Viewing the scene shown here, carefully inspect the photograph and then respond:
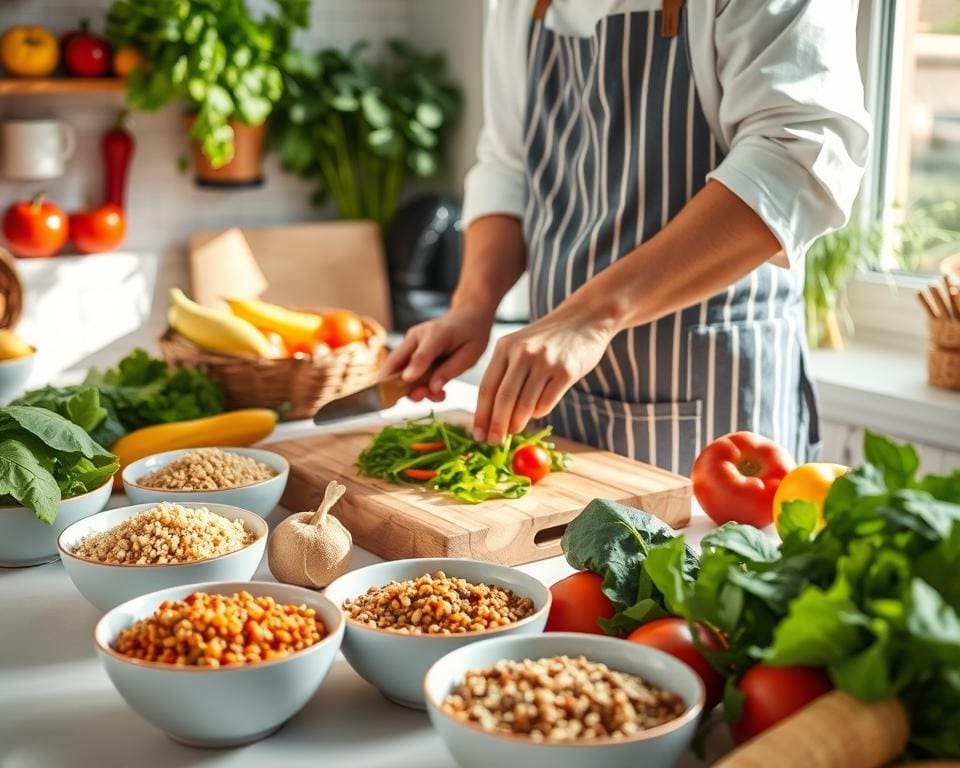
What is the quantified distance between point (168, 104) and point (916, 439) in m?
2.14

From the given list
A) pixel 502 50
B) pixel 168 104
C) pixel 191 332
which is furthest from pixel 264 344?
pixel 168 104

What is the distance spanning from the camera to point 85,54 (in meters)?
2.97

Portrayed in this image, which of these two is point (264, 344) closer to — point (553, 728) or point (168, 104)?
point (553, 728)

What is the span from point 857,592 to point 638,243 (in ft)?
3.49

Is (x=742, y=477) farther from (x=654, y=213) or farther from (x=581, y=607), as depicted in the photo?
(x=654, y=213)

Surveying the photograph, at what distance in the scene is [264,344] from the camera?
194 cm

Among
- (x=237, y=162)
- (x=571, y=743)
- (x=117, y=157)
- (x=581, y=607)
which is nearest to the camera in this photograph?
(x=571, y=743)

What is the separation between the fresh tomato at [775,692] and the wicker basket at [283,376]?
1.19 m

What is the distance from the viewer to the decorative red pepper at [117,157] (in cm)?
311

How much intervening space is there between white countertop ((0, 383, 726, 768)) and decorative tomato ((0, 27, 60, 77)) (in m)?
2.16

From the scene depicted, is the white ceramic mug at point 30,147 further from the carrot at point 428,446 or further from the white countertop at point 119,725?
the white countertop at point 119,725

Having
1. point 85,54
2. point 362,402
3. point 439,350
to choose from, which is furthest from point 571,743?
point 85,54

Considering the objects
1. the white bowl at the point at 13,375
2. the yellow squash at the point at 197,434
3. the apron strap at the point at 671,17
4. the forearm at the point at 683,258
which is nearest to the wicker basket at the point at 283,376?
the yellow squash at the point at 197,434

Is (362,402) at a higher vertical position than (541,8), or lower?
lower
